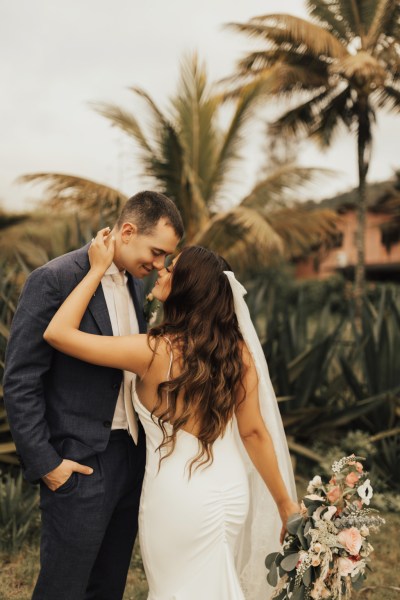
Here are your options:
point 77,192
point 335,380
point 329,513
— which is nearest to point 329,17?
point 77,192

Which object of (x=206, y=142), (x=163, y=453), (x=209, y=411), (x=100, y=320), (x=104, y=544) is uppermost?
(x=206, y=142)

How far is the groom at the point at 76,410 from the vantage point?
2.40 meters

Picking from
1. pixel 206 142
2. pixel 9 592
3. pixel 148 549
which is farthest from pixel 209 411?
pixel 206 142

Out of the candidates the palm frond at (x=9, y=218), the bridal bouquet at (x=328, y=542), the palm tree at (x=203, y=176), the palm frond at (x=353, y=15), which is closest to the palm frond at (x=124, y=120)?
the palm tree at (x=203, y=176)

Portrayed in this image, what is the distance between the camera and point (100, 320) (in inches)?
101

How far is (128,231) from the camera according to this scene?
268 centimetres

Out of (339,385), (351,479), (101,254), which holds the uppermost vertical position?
(101,254)

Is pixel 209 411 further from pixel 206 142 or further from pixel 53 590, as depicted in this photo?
pixel 206 142

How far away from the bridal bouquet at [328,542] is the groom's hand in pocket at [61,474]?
83cm

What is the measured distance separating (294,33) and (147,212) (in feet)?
54.2

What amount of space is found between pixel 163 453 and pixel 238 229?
1118cm

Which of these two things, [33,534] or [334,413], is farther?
[334,413]

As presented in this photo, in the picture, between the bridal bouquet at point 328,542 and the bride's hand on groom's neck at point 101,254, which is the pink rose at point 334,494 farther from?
the bride's hand on groom's neck at point 101,254

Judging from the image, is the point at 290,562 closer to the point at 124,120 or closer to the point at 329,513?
the point at 329,513
